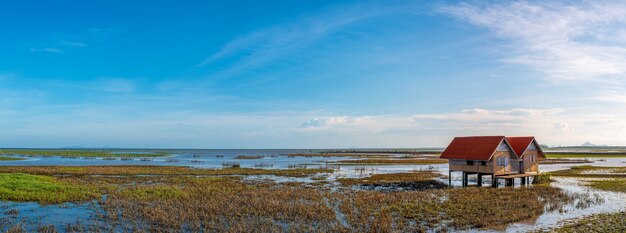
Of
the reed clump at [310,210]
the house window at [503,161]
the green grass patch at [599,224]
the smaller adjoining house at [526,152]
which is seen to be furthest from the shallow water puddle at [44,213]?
the smaller adjoining house at [526,152]

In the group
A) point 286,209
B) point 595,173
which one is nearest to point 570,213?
point 286,209

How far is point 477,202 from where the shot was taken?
28.1m

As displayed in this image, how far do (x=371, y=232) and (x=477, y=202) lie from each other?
12708 millimetres

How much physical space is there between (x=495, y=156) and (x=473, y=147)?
8.50ft

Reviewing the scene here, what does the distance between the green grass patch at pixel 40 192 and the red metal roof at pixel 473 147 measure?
34.0 metres

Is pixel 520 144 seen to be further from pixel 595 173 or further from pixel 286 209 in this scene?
pixel 286 209

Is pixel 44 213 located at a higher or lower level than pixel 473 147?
lower

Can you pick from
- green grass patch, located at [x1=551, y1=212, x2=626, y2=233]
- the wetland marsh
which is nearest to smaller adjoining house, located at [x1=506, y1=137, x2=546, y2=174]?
the wetland marsh

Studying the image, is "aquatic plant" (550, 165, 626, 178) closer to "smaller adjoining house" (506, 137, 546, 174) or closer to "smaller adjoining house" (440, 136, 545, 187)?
"smaller adjoining house" (440, 136, 545, 187)

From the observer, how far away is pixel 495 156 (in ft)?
130

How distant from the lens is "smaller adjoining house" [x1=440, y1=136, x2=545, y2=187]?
130 feet

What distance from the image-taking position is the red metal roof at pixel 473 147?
130 feet

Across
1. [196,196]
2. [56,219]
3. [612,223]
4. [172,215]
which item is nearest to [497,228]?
[612,223]

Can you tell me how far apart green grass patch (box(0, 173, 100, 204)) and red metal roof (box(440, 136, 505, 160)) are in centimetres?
3398
